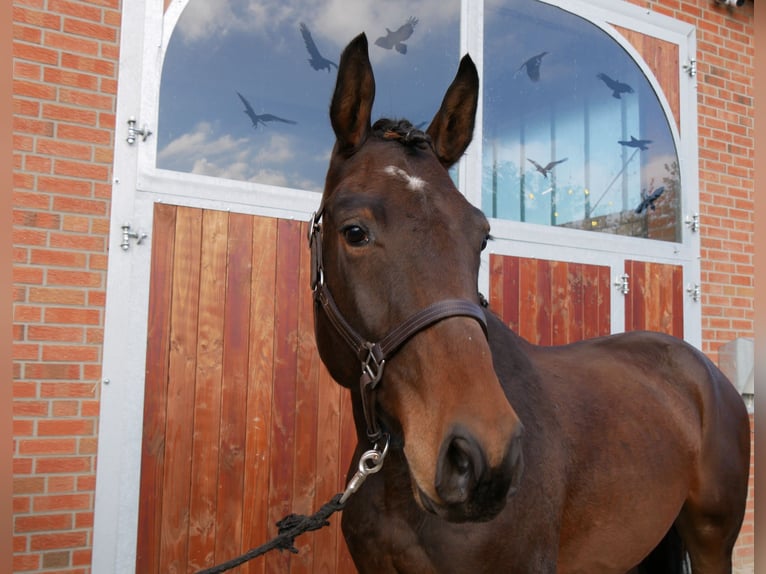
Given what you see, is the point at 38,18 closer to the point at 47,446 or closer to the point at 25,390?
the point at 25,390

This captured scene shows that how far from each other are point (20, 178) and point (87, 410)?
109cm

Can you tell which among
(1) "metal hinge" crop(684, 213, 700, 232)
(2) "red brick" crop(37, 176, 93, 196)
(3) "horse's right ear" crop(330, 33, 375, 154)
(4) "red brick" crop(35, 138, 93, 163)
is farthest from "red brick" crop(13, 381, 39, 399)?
(1) "metal hinge" crop(684, 213, 700, 232)

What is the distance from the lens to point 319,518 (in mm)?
1925

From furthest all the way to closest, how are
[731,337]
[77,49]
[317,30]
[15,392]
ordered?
[731,337], [317,30], [77,49], [15,392]

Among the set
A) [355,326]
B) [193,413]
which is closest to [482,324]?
[355,326]

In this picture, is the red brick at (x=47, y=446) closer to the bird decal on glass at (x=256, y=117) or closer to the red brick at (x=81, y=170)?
the red brick at (x=81, y=170)

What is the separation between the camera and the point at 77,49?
10.1 ft

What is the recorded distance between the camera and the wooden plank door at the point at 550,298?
423 centimetres

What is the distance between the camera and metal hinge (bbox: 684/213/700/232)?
512 centimetres

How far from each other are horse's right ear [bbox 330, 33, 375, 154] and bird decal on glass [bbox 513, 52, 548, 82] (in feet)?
9.53

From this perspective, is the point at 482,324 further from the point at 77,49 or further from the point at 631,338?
the point at 77,49

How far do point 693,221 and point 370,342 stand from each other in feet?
14.1

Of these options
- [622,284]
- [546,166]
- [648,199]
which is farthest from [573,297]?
[648,199]

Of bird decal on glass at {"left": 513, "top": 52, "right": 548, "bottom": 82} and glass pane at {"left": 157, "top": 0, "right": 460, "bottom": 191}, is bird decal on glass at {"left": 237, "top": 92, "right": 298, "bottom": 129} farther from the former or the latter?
bird decal on glass at {"left": 513, "top": 52, "right": 548, "bottom": 82}
